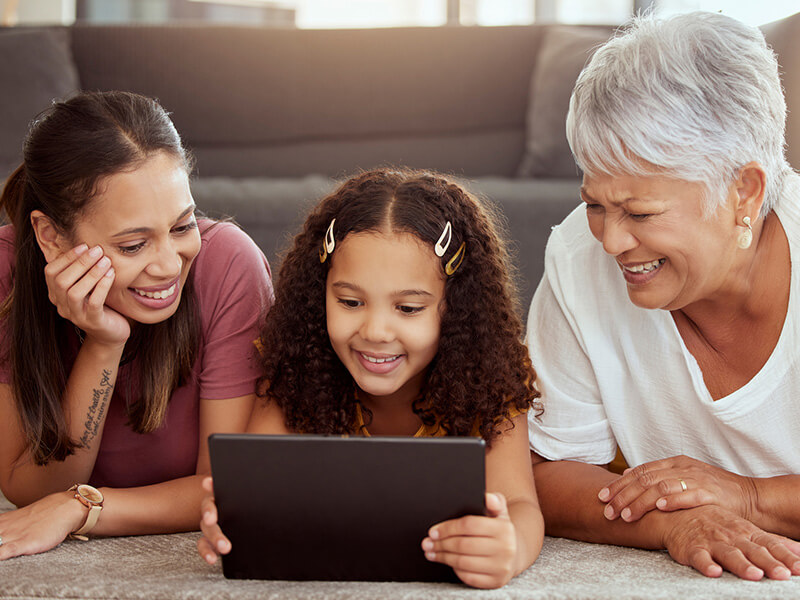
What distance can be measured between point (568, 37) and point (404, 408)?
65.1 inches

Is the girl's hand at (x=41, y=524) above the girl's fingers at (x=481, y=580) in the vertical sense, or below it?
below

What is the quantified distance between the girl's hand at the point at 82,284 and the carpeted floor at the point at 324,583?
36cm

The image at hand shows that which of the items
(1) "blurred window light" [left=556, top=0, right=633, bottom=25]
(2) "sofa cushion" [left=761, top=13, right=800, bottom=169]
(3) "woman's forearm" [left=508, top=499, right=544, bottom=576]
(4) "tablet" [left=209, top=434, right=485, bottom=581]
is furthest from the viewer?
(1) "blurred window light" [left=556, top=0, right=633, bottom=25]

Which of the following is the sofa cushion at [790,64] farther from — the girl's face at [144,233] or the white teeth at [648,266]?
the girl's face at [144,233]

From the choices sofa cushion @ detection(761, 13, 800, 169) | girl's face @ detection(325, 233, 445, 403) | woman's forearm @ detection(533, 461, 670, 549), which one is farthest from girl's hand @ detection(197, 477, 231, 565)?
sofa cushion @ detection(761, 13, 800, 169)

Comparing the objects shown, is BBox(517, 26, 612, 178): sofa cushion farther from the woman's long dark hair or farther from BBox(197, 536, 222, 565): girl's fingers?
BBox(197, 536, 222, 565): girl's fingers

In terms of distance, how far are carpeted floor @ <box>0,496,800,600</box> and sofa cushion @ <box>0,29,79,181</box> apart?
1.82 m

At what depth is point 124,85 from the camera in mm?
2961

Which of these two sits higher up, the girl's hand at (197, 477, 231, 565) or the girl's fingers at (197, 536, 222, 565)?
the girl's hand at (197, 477, 231, 565)

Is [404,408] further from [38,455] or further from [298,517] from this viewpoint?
[38,455]

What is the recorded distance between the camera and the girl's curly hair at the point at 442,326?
147 cm

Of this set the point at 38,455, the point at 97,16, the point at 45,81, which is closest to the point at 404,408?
the point at 38,455

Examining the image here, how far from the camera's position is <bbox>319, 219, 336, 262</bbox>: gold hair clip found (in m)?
1.48

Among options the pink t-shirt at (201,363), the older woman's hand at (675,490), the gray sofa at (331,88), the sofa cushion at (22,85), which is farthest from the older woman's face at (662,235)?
the sofa cushion at (22,85)
